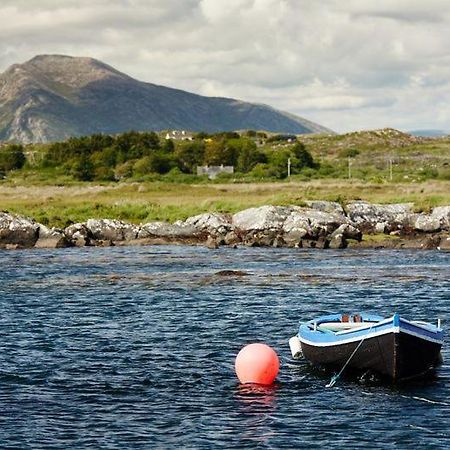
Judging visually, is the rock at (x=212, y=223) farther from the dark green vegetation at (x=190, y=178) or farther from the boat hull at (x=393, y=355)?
the boat hull at (x=393, y=355)

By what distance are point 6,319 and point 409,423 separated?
21.8 m

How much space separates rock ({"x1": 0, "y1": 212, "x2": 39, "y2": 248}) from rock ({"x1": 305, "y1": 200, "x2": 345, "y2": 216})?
23120mm

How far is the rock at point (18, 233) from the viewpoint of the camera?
78188 mm

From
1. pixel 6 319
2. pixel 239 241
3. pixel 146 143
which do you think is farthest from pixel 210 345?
pixel 146 143

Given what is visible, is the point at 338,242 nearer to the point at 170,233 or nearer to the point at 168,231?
the point at 170,233

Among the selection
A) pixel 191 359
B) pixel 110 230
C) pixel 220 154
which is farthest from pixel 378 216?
pixel 220 154

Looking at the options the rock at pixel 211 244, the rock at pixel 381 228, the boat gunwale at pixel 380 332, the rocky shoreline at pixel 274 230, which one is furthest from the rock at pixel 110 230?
the boat gunwale at pixel 380 332

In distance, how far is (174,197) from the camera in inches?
3935

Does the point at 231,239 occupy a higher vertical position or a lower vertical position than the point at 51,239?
lower

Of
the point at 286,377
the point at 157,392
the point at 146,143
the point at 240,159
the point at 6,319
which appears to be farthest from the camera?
the point at 146,143

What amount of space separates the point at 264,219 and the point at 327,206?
6288 millimetres

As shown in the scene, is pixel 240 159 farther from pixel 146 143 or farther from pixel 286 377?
pixel 286 377

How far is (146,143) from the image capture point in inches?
6152

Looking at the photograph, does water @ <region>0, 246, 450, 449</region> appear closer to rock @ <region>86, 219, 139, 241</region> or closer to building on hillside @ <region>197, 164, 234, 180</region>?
rock @ <region>86, 219, 139, 241</region>
